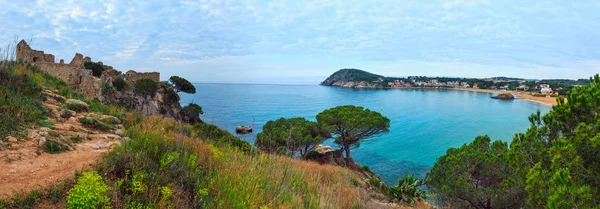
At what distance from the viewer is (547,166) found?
6.36m

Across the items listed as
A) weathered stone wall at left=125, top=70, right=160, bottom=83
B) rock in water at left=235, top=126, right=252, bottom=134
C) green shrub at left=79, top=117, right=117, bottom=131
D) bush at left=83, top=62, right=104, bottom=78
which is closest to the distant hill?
rock in water at left=235, top=126, right=252, bottom=134

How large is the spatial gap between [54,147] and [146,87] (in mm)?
25189

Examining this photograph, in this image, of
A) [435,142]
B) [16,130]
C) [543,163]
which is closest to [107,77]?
[16,130]

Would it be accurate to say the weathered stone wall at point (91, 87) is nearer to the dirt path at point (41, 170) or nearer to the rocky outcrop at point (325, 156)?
the dirt path at point (41, 170)

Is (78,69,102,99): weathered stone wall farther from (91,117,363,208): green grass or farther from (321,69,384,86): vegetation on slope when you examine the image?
(321,69,384,86): vegetation on slope

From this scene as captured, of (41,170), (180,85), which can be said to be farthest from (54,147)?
(180,85)

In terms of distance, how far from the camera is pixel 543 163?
20.7ft

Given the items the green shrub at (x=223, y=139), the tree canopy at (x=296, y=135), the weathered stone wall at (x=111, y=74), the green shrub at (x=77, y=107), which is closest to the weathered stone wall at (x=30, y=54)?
the weathered stone wall at (x=111, y=74)

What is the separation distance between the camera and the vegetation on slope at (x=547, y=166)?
4.80 m

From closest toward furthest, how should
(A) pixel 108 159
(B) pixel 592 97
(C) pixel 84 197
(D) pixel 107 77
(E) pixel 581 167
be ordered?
(C) pixel 84 197
(A) pixel 108 159
(E) pixel 581 167
(B) pixel 592 97
(D) pixel 107 77

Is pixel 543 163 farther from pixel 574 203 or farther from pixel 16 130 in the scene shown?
pixel 16 130

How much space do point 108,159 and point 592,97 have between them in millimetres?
8711

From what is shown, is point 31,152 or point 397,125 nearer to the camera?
point 31,152

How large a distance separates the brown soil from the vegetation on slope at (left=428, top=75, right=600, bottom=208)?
23.0ft
